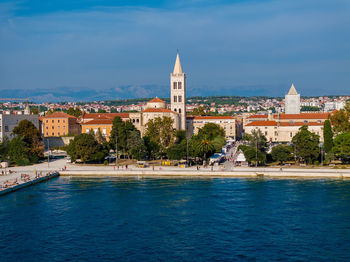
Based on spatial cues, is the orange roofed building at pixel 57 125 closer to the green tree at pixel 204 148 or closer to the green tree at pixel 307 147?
the green tree at pixel 204 148

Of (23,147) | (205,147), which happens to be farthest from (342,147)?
(23,147)

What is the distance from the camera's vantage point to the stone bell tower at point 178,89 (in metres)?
66.6

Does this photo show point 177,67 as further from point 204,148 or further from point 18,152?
point 18,152

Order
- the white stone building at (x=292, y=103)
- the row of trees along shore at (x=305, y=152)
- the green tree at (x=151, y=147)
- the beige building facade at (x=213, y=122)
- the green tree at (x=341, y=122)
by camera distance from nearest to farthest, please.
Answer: the row of trees along shore at (x=305, y=152) → the green tree at (x=151, y=147) → the green tree at (x=341, y=122) → the beige building facade at (x=213, y=122) → the white stone building at (x=292, y=103)

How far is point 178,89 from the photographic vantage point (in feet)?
220

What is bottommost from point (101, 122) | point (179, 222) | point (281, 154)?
point (179, 222)

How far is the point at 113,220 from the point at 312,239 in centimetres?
1002

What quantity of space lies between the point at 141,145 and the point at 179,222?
21.6m

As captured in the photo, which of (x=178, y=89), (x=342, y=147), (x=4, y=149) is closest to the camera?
(x=342, y=147)

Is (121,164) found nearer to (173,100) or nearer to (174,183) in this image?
(174,183)

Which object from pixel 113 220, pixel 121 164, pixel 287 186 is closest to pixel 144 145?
pixel 121 164

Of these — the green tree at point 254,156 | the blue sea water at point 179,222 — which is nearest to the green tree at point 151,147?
the green tree at point 254,156

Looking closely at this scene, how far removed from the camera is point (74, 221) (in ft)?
74.6

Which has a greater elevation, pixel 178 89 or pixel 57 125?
pixel 178 89
